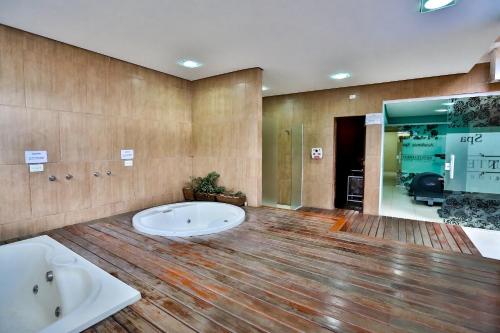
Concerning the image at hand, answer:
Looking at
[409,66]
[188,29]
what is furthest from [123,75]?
[409,66]

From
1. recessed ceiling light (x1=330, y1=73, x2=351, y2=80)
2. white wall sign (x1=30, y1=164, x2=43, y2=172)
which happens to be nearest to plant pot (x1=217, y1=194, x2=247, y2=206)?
white wall sign (x1=30, y1=164, x2=43, y2=172)

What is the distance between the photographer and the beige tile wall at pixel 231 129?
3.92m

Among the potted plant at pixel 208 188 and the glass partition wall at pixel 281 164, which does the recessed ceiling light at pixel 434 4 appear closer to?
the glass partition wall at pixel 281 164

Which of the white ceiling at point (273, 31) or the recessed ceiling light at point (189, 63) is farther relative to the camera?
the recessed ceiling light at point (189, 63)

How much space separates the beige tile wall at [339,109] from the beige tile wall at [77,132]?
2644mm

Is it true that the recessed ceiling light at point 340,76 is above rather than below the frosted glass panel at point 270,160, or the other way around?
above

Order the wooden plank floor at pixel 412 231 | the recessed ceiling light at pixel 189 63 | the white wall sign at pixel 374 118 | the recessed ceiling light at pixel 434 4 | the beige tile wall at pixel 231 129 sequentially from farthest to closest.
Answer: the white wall sign at pixel 374 118 < the beige tile wall at pixel 231 129 < the recessed ceiling light at pixel 189 63 < the wooden plank floor at pixel 412 231 < the recessed ceiling light at pixel 434 4

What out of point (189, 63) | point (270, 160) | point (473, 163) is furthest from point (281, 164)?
point (473, 163)

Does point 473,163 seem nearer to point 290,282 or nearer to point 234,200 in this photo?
point 234,200

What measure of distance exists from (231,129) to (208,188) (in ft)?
3.47

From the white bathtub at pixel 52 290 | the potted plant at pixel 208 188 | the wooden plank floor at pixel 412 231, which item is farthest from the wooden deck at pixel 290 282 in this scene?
the potted plant at pixel 208 188

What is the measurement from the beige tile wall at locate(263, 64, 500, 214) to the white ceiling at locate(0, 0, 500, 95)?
35 cm

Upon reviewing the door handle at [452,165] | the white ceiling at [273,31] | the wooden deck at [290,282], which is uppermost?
the white ceiling at [273,31]

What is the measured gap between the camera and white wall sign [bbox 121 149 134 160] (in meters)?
3.63
